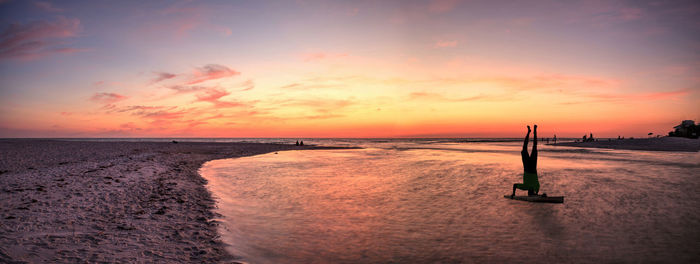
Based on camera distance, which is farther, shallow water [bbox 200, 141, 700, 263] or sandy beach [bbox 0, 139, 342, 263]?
shallow water [bbox 200, 141, 700, 263]

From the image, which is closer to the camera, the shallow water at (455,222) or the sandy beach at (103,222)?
the sandy beach at (103,222)

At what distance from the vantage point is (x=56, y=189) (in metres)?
12.4

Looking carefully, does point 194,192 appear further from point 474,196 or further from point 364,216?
point 474,196

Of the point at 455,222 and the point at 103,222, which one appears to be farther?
the point at 455,222

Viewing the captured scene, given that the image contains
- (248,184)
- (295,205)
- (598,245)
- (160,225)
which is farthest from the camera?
(248,184)

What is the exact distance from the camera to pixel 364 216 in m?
11.6

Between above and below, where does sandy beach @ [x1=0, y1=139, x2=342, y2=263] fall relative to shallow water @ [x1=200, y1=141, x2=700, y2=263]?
above

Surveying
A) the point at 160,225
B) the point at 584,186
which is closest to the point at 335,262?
the point at 160,225

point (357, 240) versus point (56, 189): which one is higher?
point (56, 189)

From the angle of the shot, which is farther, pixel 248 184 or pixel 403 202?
pixel 248 184

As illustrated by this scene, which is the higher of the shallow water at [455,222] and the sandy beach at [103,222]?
the sandy beach at [103,222]

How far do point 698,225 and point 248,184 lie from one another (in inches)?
729

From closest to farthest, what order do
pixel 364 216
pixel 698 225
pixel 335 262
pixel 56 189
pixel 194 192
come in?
pixel 335 262 < pixel 698 225 < pixel 364 216 < pixel 56 189 < pixel 194 192

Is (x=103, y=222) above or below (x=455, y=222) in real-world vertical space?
above
